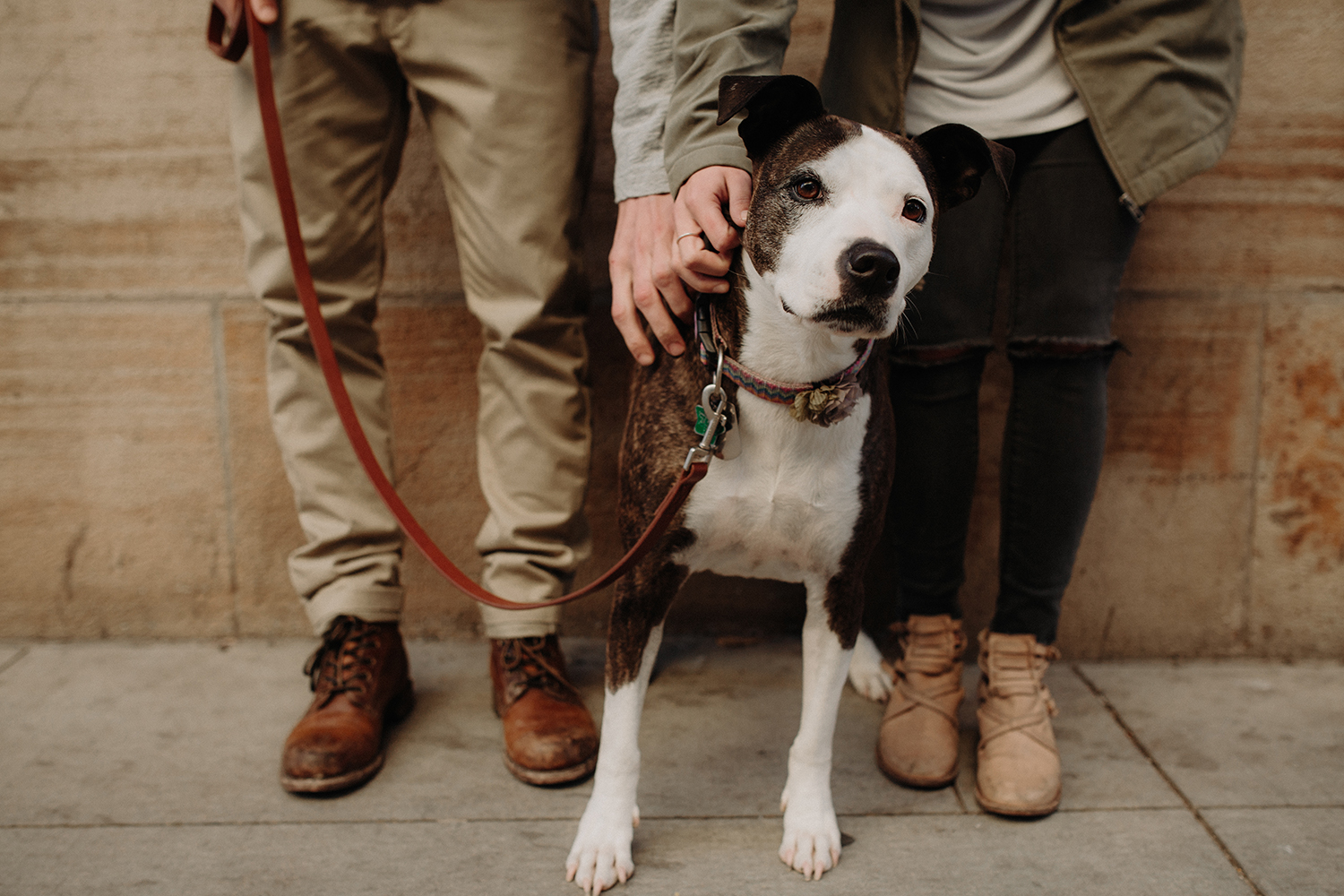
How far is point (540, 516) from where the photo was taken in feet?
7.84

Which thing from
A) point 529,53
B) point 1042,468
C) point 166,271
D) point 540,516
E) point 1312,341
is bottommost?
point 540,516

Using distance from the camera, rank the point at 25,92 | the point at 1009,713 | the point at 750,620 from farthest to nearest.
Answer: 1. the point at 750,620
2. the point at 25,92
3. the point at 1009,713

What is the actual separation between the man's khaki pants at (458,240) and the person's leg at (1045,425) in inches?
41.0

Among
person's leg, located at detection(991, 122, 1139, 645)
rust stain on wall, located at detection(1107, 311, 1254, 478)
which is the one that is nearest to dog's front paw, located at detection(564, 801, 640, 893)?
person's leg, located at detection(991, 122, 1139, 645)

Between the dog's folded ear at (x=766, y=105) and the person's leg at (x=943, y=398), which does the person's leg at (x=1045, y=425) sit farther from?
the dog's folded ear at (x=766, y=105)

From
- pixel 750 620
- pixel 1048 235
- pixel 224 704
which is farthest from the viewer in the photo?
pixel 750 620

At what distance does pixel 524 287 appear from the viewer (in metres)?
2.28

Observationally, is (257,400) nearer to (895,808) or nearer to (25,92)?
(25,92)

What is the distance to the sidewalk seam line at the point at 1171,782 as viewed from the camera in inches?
76.9

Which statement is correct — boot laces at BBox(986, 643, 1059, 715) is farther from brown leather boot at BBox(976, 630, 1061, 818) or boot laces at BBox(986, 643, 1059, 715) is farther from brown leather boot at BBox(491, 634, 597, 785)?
brown leather boot at BBox(491, 634, 597, 785)

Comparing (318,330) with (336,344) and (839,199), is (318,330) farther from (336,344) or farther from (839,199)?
(839,199)

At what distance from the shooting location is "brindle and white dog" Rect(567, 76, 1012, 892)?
62.6 inches

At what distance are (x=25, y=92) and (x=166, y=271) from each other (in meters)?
0.62

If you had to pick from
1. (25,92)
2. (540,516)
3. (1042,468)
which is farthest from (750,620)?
(25,92)
